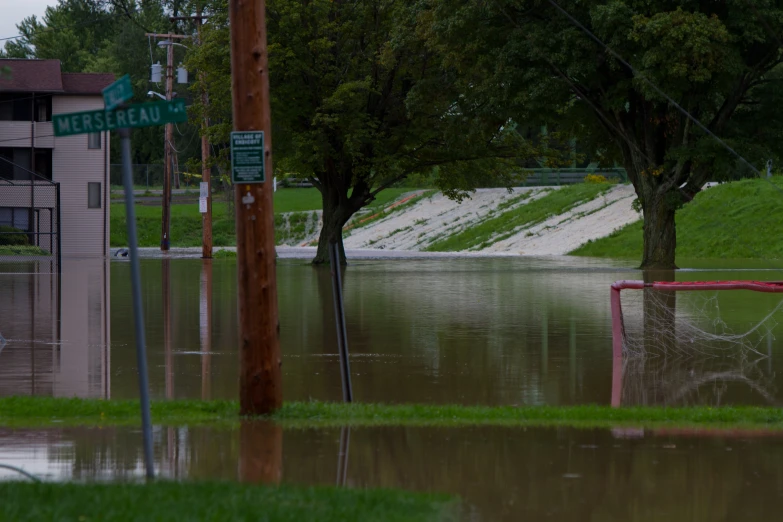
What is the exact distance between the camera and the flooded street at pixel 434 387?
780cm

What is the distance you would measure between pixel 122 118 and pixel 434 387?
20.9ft

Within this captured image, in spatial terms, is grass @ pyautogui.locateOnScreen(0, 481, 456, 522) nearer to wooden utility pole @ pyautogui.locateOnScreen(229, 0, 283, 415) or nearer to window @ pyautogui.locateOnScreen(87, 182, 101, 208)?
wooden utility pole @ pyautogui.locateOnScreen(229, 0, 283, 415)

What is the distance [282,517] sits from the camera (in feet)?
20.5

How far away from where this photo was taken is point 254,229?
9.99m

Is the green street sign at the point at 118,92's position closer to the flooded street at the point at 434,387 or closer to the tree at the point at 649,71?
the flooded street at the point at 434,387

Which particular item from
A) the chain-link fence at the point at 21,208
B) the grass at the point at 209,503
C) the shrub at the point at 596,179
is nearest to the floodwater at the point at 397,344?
the grass at the point at 209,503

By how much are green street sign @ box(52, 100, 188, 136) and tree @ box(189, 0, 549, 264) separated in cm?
3016

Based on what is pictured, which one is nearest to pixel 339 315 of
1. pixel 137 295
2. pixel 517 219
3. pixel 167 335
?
pixel 137 295

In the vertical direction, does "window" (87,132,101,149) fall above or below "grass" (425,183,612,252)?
above

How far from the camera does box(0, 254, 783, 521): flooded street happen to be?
7.80 metres

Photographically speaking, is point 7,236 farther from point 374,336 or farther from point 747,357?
point 747,357

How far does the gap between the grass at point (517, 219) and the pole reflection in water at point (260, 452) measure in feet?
175

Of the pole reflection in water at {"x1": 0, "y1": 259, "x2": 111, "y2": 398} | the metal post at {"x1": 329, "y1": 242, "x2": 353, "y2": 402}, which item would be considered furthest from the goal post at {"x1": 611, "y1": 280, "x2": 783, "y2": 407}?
the pole reflection in water at {"x1": 0, "y1": 259, "x2": 111, "y2": 398}

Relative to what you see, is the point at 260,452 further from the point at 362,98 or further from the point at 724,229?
the point at 724,229
